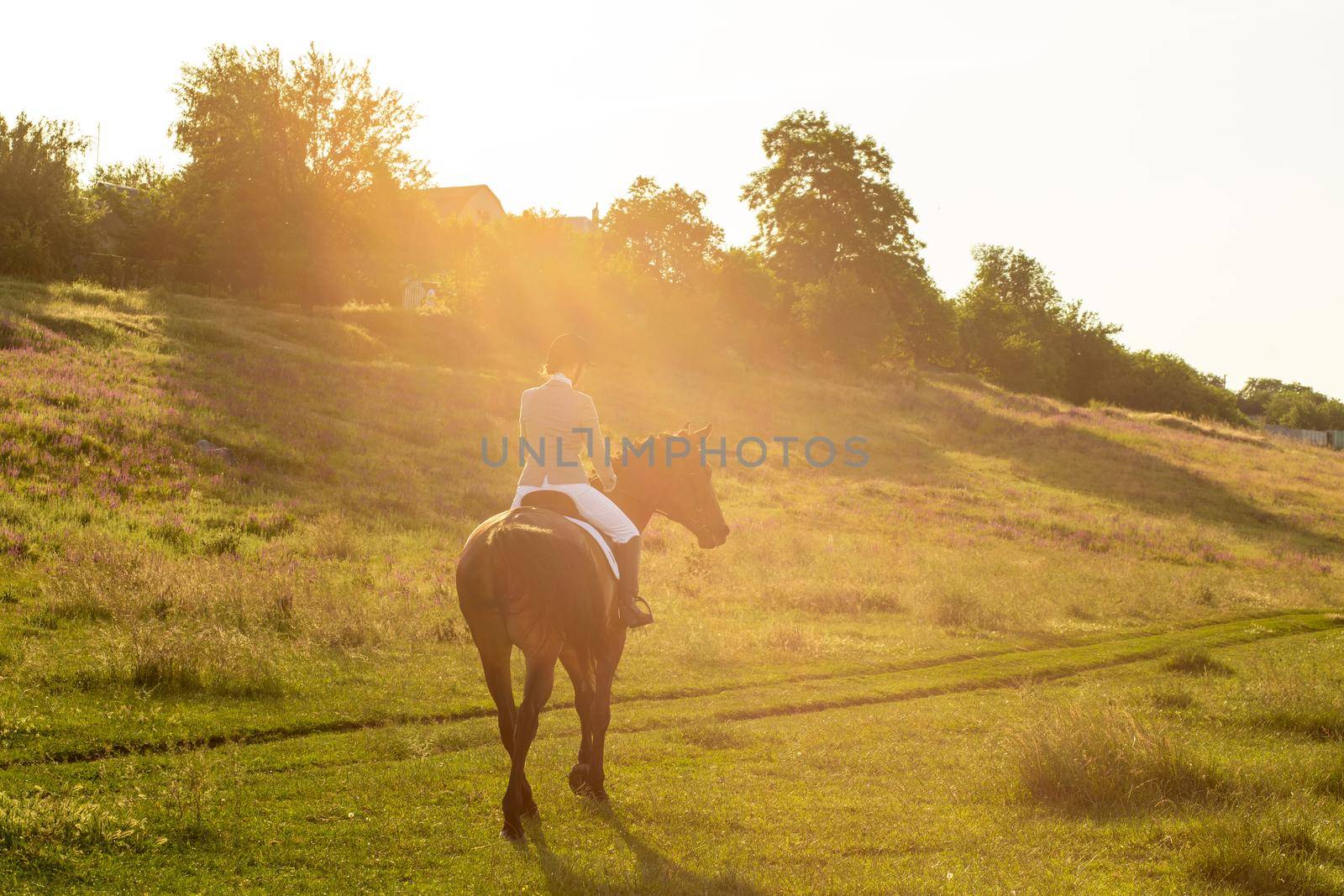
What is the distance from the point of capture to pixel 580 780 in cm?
813

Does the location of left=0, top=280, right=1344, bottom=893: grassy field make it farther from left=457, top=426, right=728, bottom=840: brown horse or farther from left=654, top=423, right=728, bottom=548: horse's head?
left=654, top=423, right=728, bottom=548: horse's head

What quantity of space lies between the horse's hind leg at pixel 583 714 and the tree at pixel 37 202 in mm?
45799

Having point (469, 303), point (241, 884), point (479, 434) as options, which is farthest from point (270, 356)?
point (241, 884)

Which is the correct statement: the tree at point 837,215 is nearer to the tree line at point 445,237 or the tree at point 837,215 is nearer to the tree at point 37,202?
the tree line at point 445,237

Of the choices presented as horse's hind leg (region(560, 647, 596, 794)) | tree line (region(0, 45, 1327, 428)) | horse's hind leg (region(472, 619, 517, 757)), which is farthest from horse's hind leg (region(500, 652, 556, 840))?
tree line (region(0, 45, 1327, 428))

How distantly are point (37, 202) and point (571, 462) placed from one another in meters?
47.2

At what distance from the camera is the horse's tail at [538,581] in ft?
23.9

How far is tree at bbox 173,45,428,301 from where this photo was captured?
165 feet

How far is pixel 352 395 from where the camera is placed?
34719mm

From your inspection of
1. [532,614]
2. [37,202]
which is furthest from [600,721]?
[37,202]

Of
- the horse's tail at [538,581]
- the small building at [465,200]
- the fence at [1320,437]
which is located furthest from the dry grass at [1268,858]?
the small building at [465,200]

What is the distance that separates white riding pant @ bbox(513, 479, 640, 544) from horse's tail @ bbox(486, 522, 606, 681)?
85cm

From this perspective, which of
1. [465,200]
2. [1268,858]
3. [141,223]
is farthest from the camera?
[465,200]

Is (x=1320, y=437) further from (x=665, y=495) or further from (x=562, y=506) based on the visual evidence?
(x=562, y=506)
